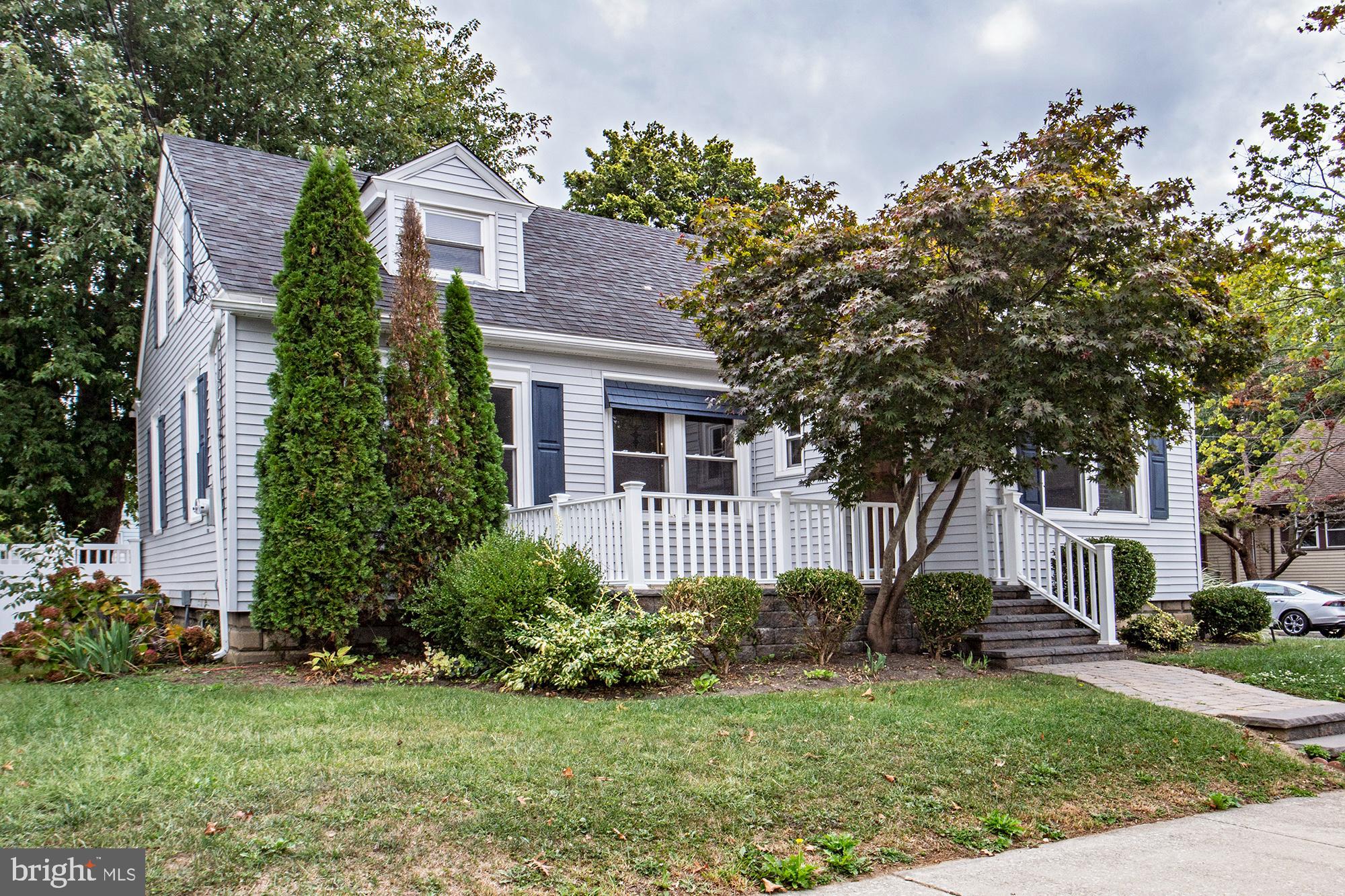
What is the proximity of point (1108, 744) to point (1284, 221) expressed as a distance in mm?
7576

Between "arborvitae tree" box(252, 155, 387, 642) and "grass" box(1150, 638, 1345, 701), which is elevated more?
"arborvitae tree" box(252, 155, 387, 642)

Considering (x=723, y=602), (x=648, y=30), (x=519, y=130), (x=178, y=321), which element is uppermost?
(x=519, y=130)

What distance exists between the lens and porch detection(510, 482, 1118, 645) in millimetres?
10109

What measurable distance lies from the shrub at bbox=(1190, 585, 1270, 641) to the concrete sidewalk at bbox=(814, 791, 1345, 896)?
8976 millimetres

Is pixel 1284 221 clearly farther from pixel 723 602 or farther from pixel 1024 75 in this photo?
pixel 723 602

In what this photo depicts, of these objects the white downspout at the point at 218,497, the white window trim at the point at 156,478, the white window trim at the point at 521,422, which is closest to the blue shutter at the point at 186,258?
the white downspout at the point at 218,497

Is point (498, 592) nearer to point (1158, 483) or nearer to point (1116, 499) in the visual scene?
point (1116, 499)

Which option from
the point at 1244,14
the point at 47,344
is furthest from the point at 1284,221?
the point at 47,344

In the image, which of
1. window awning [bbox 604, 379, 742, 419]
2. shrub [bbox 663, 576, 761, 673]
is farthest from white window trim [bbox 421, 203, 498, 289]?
shrub [bbox 663, 576, 761, 673]

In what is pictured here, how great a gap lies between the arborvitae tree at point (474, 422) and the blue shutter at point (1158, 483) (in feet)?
30.4

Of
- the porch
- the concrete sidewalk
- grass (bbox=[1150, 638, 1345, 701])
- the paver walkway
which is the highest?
the porch

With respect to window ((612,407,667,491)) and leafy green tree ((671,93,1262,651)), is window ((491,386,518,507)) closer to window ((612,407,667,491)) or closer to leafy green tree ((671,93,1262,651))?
window ((612,407,667,491))

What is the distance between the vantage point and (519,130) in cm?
2553

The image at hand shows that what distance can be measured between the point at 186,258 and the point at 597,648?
28.3ft
